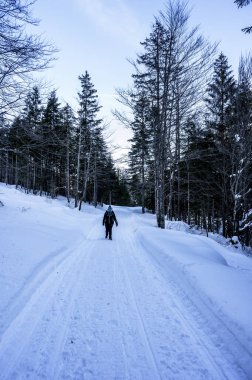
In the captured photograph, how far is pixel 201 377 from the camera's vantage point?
2986mm

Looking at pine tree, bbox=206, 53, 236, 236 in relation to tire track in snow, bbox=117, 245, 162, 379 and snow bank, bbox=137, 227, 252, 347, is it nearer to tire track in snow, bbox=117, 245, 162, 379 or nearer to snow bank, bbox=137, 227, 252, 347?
snow bank, bbox=137, 227, 252, 347

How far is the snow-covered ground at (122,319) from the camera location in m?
3.12

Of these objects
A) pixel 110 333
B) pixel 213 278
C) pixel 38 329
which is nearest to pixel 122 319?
pixel 110 333

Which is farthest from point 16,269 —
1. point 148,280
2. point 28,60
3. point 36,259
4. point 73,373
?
point 28,60

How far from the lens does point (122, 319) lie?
14.2ft

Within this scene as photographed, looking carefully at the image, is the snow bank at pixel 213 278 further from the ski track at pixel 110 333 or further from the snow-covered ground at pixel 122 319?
the ski track at pixel 110 333

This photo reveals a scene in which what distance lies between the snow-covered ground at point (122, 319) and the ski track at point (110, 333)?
0.04ft

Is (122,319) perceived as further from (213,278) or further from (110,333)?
(213,278)

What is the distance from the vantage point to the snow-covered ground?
312 cm

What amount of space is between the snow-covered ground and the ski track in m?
0.01

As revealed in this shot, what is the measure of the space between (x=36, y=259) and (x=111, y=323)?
4.24m

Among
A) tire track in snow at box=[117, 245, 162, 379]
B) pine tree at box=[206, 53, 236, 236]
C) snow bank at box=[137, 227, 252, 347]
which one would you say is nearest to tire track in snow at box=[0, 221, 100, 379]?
tire track in snow at box=[117, 245, 162, 379]

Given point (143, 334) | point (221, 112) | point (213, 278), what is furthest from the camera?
point (221, 112)

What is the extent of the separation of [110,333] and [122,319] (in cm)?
49
